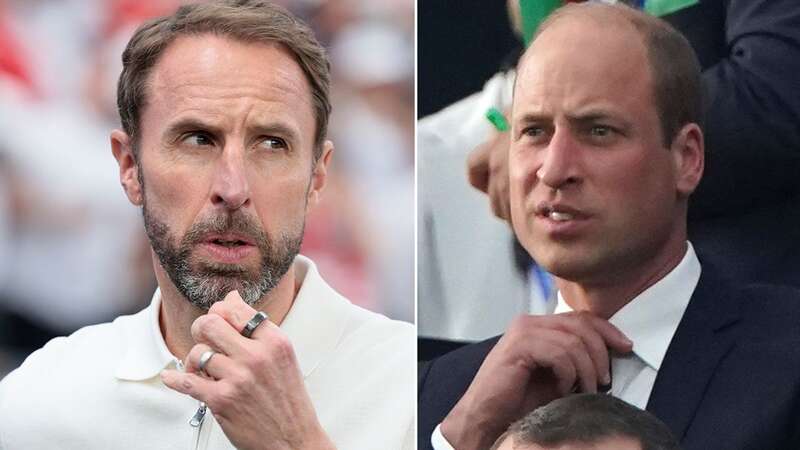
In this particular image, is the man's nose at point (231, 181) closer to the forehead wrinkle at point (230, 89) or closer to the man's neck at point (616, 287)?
the forehead wrinkle at point (230, 89)

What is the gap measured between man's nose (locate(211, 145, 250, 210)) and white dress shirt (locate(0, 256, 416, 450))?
8.9 inches

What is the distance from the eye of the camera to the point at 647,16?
2.72m

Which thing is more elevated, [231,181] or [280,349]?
[231,181]

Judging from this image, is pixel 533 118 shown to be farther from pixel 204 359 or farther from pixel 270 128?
pixel 204 359

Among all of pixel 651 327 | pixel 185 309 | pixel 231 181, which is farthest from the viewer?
pixel 185 309

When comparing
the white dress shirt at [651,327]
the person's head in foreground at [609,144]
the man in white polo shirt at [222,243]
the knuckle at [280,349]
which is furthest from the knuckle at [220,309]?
the white dress shirt at [651,327]

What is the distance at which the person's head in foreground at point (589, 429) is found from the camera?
7.69 ft

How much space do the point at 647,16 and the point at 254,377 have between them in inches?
38.8

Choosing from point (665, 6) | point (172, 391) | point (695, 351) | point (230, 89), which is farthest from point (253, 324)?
point (665, 6)

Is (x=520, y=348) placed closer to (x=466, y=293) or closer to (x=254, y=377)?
(x=466, y=293)

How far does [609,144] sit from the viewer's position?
8.95ft

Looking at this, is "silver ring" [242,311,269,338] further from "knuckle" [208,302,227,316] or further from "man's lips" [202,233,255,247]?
"man's lips" [202,233,255,247]

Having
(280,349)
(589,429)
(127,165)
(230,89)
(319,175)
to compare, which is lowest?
(589,429)

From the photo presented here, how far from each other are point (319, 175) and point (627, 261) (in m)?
0.72
